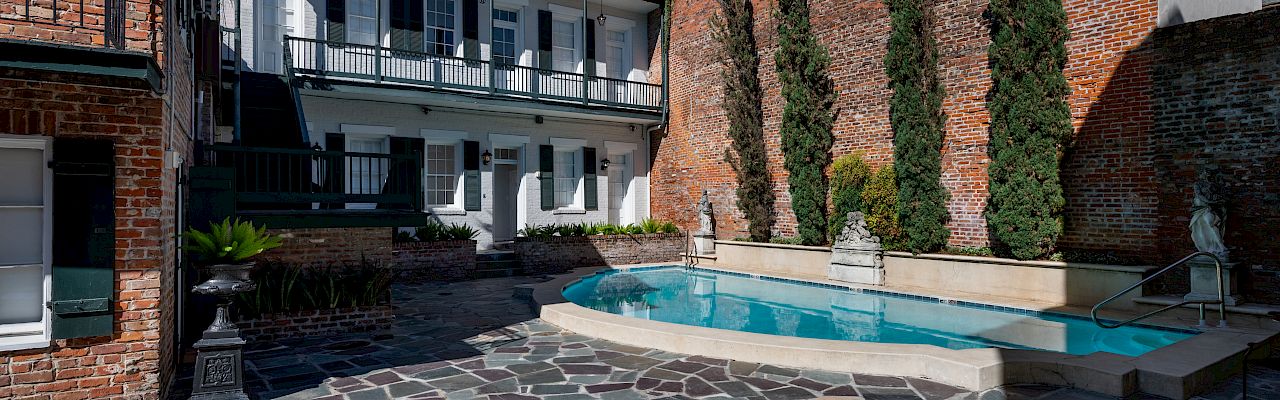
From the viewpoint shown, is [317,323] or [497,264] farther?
[497,264]

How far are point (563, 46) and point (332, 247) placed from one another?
384 inches

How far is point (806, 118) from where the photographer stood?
45.3 feet

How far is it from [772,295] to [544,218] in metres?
6.56

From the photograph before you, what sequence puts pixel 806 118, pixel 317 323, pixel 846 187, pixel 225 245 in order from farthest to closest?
pixel 806 118, pixel 846 187, pixel 317 323, pixel 225 245

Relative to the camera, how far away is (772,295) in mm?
11586

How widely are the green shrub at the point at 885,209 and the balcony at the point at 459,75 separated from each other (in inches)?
251

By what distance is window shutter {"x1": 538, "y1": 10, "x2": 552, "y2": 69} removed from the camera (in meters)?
16.1

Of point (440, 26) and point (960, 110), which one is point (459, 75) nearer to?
point (440, 26)

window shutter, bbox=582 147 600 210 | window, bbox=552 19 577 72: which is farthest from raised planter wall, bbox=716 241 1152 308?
window, bbox=552 19 577 72

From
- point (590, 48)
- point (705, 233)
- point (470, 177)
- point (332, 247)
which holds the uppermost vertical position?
point (590, 48)

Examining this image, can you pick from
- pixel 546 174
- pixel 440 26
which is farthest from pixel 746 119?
pixel 440 26

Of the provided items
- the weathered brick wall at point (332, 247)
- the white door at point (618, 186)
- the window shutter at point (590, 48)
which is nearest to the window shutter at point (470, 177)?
the window shutter at point (590, 48)

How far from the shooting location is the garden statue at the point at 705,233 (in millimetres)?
15711

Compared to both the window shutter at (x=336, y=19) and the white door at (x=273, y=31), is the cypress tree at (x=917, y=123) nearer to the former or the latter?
the window shutter at (x=336, y=19)
